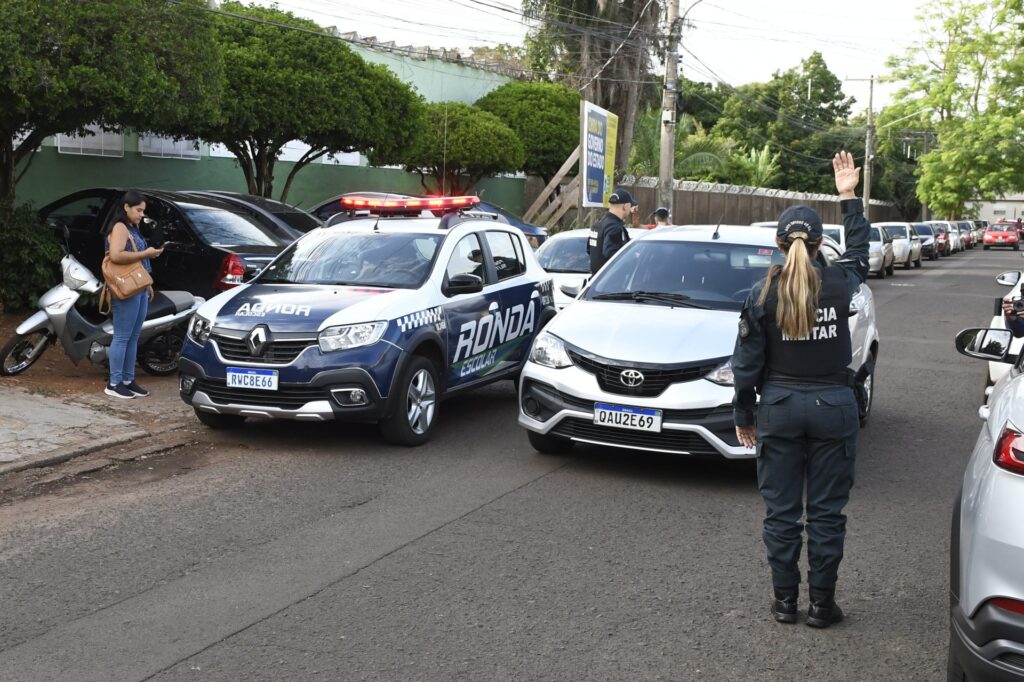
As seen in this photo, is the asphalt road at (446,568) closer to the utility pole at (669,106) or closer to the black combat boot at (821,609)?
the black combat boot at (821,609)

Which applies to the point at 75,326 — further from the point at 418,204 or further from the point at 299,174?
the point at 299,174

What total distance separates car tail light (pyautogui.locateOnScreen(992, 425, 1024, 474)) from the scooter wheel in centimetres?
891

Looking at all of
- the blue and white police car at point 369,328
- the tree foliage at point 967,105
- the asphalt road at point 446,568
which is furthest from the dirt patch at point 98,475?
the tree foliage at point 967,105

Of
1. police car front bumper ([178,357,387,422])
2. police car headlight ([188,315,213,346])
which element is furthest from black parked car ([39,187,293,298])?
police car front bumper ([178,357,387,422])

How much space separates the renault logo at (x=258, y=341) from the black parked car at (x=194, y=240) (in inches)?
143

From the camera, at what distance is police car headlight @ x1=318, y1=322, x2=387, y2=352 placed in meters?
8.10

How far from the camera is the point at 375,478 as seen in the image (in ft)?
24.7

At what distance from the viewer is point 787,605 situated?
195 inches

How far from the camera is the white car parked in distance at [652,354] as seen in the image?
712cm

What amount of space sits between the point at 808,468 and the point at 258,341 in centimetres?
448

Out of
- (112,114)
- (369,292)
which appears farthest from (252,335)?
(112,114)

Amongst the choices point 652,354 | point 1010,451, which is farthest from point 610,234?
point 1010,451

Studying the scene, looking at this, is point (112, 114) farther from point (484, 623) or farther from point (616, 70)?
point (616, 70)

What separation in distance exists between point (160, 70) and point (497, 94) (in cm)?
1823
